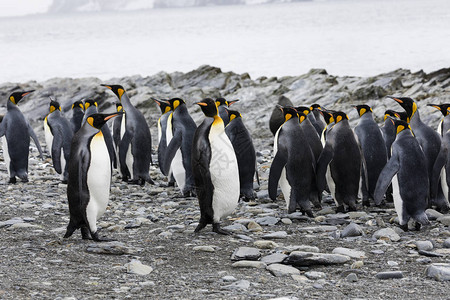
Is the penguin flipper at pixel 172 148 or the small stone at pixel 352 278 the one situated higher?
the penguin flipper at pixel 172 148

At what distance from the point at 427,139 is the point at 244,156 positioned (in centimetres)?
203

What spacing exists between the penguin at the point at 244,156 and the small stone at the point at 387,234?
219 cm

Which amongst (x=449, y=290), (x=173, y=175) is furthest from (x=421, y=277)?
(x=173, y=175)

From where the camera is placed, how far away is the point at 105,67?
50.1m

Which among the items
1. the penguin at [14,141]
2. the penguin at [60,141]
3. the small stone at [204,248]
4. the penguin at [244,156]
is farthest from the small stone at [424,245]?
the penguin at [14,141]

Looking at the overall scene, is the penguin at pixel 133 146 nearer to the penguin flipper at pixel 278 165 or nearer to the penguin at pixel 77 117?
the penguin at pixel 77 117

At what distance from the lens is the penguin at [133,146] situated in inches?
344

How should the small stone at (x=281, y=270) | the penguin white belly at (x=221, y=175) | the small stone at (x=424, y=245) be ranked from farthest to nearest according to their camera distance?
the penguin white belly at (x=221, y=175), the small stone at (x=424, y=245), the small stone at (x=281, y=270)

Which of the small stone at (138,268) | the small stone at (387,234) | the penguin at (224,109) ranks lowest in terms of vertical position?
the small stone at (387,234)

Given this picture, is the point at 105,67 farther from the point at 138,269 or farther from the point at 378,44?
the point at 138,269

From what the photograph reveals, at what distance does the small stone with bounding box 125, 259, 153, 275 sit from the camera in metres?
4.31

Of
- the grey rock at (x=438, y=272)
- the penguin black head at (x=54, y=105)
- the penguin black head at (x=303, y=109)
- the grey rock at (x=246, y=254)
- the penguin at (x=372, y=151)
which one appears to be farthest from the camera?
the penguin black head at (x=54, y=105)

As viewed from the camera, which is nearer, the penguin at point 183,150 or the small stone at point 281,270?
the small stone at point 281,270

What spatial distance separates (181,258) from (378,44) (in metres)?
55.1
